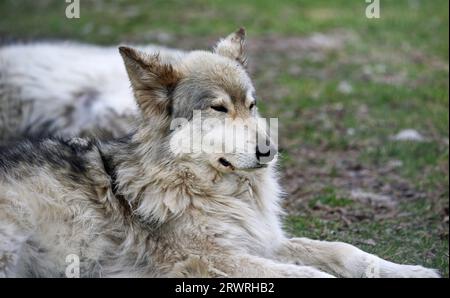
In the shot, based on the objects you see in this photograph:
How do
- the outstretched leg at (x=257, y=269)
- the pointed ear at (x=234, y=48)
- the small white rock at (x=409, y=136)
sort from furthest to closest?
the small white rock at (x=409, y=136), the pointed ear at (x=234, y=48), the outstretched leg at (x=257, y=269)

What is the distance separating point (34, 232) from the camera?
507 cm

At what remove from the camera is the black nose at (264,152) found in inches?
202

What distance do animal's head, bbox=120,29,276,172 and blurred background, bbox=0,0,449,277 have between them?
5.80ft

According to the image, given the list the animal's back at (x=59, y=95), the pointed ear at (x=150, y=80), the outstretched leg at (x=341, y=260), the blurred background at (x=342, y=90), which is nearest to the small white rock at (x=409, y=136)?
the blurred background at (x=342, y=90)

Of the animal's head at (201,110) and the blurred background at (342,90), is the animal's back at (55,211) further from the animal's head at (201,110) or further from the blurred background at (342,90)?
the blurred background at (342,90)

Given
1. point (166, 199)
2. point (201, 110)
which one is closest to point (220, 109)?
point (201, 110)

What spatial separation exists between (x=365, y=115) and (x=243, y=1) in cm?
Answer: 724

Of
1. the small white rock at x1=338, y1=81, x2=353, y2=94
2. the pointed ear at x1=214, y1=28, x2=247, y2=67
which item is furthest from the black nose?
the small white rock at x1=338, y1=81, x2=353, y2=94

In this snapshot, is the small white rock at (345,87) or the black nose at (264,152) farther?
the small white rock at (345,87)

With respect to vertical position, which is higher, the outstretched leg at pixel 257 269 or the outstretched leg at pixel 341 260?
the outstretched leg at pixel 257 269

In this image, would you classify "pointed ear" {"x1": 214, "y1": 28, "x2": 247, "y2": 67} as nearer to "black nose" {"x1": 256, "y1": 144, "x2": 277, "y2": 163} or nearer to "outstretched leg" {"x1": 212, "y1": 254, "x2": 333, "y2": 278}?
"black nose" {"x1": 256, "y1": 144, "x2": 277, "y2": 163}

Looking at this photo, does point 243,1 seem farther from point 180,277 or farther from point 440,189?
point 180,277

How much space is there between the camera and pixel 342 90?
11.4 m

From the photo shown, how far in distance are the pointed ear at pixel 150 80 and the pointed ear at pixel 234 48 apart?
597mm
